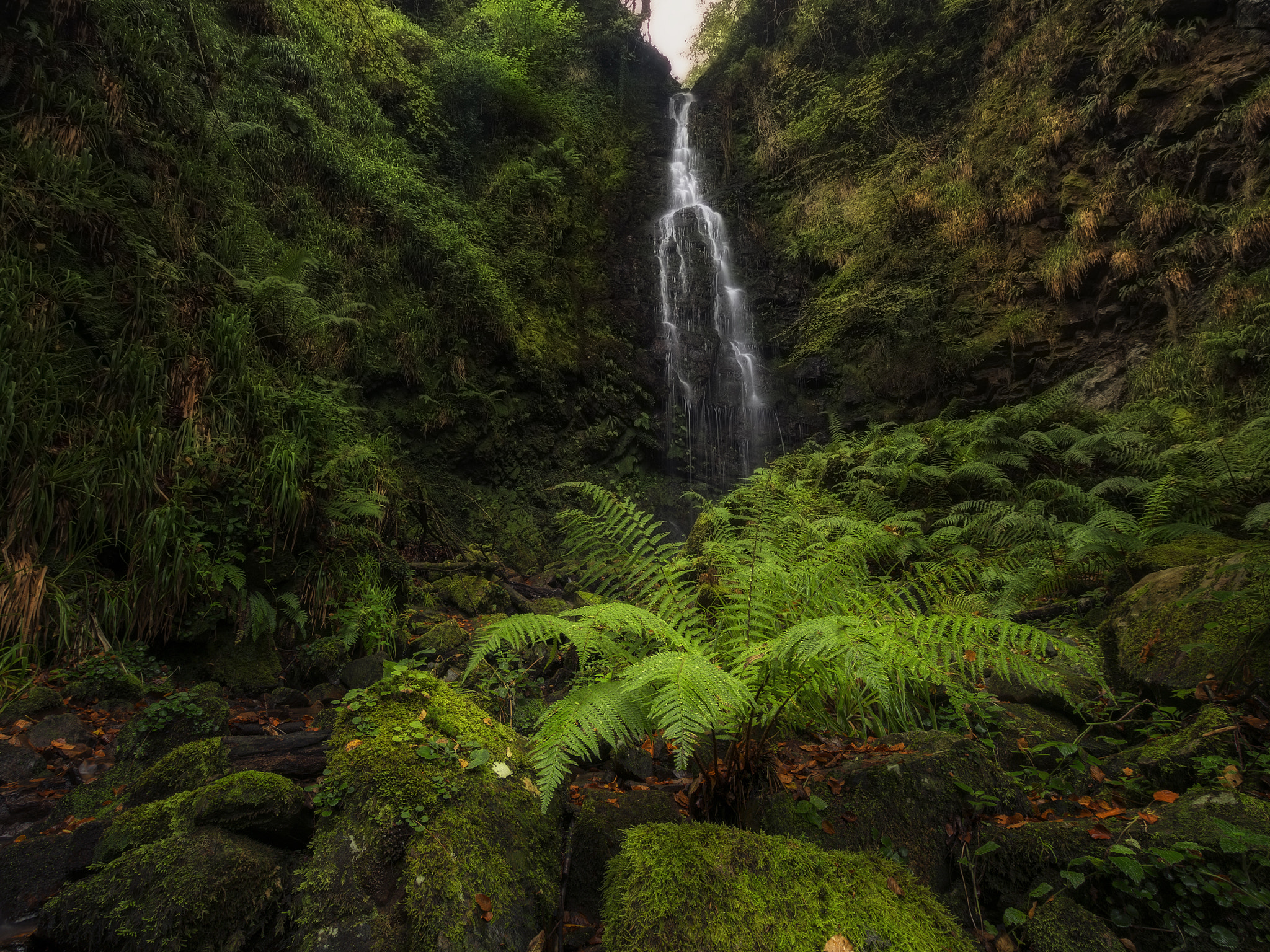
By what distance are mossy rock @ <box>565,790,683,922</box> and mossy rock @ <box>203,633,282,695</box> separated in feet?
9.39

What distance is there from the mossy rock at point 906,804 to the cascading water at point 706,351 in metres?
9.49

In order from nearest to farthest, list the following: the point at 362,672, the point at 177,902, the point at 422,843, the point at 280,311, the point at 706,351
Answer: the point at 177,902
the point at 422,843
the point at 362,672
the point at 280,311
the point at 706,351

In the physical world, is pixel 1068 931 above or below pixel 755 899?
below

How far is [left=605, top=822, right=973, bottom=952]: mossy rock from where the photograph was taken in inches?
52.2

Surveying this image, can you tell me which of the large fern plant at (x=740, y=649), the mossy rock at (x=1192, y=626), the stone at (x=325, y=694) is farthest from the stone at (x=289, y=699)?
the mossy rock at (x=1192, y=626)

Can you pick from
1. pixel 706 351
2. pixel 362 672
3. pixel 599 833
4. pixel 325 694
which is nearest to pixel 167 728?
pixel 325 694

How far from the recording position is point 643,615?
186cm

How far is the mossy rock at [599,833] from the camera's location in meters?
1.81

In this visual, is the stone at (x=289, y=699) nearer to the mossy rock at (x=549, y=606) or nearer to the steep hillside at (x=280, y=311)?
the steep hillside at (x=280, y=311)

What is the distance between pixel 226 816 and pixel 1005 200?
42.5 ft

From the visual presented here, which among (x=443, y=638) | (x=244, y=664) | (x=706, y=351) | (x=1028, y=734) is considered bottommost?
(x=1028, y=734)

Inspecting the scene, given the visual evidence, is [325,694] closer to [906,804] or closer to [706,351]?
[906,804]

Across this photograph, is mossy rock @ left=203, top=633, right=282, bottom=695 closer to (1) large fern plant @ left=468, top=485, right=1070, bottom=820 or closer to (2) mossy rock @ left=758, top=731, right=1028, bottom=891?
(1) large fern plant @ left=468, top=485, right=1070, bottom=820

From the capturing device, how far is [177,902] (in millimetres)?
1591
